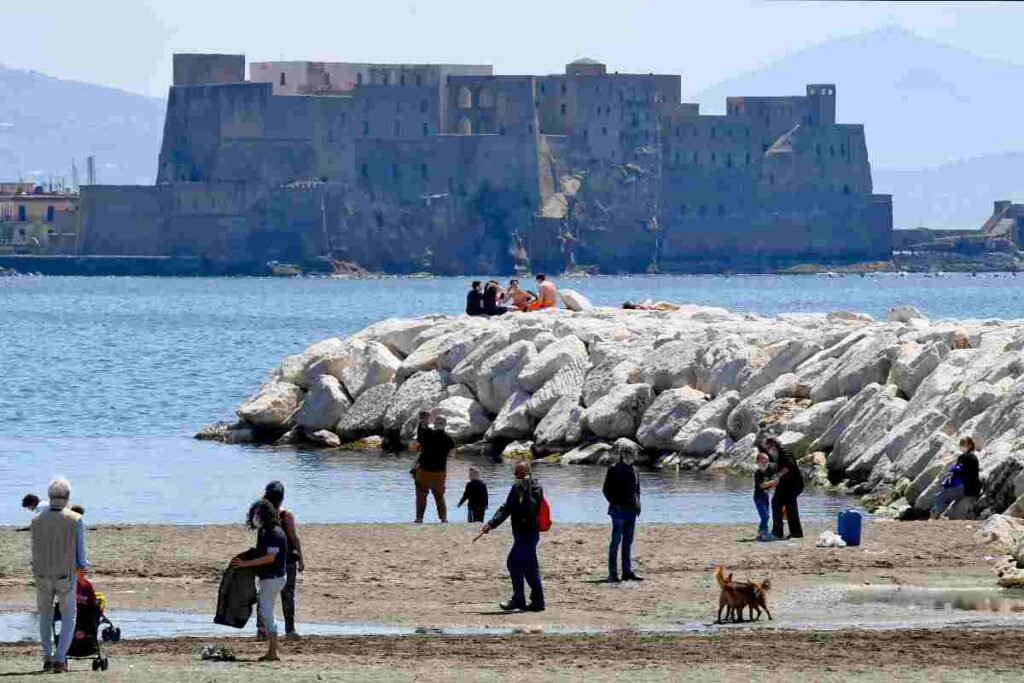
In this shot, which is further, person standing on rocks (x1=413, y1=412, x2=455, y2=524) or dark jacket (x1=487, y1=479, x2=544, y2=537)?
person standing on rocks (x1=413, y1=412, x2=455, y2=524)

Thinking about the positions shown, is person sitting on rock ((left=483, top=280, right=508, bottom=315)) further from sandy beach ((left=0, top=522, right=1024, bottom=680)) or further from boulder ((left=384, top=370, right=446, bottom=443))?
sandy beach ((left=0, top=522, right=1024, bottom=680))

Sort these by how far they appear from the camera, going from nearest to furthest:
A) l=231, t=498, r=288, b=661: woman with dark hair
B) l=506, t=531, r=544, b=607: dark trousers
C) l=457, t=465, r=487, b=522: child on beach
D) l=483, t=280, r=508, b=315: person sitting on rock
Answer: l=231, t=498, r=288, b=661: woman with dark hair → l=506, t=531, r=544, b=607: dark trousers → l=457, t=465, r=487, b=522: child on beach → l=483, t=280, r=508, b=315: person sitting on rock

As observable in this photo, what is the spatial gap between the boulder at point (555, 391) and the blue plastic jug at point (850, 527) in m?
9.98

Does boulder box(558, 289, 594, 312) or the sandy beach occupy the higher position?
boulder box(558, 289, 594, 312)

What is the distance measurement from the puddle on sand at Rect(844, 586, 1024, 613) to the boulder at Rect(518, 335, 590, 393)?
12.0m

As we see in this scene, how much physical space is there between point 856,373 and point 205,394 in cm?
1850

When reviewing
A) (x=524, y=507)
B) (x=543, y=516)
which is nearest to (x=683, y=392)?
(x=543, y=516)

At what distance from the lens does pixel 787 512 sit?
1653 cm

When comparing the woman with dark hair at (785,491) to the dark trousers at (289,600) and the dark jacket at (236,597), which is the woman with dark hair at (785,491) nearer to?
the dark trousers at (289,600)

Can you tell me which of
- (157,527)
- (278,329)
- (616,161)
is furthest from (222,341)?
(616,161)

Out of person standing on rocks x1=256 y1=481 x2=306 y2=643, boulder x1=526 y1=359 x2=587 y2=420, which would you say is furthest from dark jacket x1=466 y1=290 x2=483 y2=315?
person standing on rocks x1=256 y1=481 x2=306 y2=643

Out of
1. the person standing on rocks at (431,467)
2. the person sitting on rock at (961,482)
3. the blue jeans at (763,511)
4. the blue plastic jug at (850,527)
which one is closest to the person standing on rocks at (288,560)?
the blue plastic jug at (850,527)

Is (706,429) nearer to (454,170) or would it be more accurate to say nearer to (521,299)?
(521,299)

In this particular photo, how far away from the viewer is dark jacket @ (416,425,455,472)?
18031 millimetres
